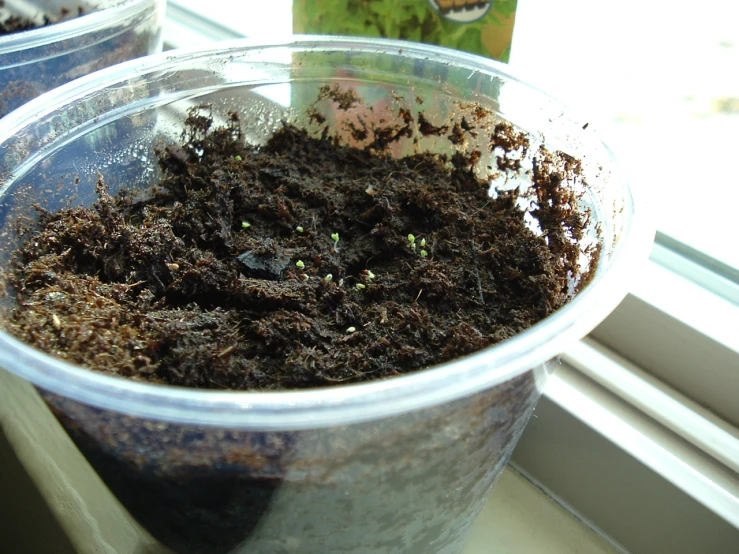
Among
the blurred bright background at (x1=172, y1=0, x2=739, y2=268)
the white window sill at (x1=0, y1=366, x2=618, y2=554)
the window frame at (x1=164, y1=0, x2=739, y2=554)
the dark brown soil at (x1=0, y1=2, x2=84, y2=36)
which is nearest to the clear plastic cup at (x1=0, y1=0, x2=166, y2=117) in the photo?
the dark brown soil at (x1=0, y1=2, x2=84, y2=36)

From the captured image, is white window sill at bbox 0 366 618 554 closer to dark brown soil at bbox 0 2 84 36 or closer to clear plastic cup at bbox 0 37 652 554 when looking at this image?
clear plastic cup at bbox 0 37 652 554

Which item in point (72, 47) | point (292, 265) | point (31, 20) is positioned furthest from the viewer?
point (31, 20)

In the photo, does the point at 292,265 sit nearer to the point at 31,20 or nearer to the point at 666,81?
the point at 666,81

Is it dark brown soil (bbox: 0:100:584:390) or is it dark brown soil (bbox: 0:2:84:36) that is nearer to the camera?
dark brown soil (bbox: 0:100:584:390)

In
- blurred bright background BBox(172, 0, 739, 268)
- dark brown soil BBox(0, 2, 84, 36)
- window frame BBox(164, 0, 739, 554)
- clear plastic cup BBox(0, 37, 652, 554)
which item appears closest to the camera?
clear plastic cup BBox(0, 37, 652, 554)

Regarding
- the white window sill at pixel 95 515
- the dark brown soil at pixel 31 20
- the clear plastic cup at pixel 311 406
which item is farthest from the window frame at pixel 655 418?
the dark brown soil at pixel 31 20

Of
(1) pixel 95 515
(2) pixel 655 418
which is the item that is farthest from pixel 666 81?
(1) pixel 95 515

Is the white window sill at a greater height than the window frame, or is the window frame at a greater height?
the window frame
